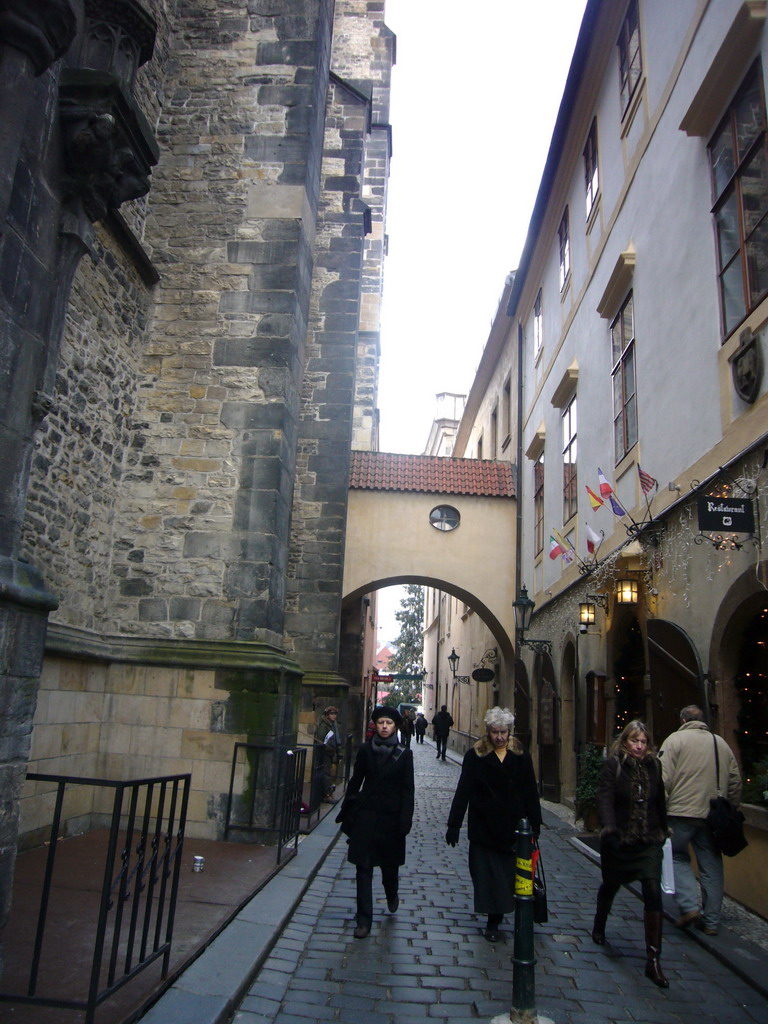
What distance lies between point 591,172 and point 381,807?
11641 millimetres

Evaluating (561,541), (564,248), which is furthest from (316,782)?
(564,248)

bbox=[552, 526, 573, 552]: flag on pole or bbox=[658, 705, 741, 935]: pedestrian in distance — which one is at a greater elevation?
bbox=[552, 526, 573, 552]: flag on pole

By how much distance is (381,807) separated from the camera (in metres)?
6.15

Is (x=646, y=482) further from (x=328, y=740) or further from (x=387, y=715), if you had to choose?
(x=328, y=740)

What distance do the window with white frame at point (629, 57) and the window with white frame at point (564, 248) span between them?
12.5 feet

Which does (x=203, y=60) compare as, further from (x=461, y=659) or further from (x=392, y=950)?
(x=461, y=659)

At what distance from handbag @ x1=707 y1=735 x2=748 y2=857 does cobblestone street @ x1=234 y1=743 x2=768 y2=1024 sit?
28.2 inches

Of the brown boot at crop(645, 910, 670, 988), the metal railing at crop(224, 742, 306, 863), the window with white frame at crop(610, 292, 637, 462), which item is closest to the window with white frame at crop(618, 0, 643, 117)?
the window with white frame at crop(610, 292, 637, 462)

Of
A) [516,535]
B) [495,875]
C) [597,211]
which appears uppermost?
[597,211]

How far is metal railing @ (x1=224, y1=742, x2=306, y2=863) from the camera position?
8.03 meters

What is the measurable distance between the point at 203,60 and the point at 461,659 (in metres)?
23.7

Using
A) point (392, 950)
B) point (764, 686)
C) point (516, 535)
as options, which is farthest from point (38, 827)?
point (516, 535)

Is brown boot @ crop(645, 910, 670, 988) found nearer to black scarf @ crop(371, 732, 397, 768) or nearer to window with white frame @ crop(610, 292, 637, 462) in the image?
black scarf @ crop(371, 732, 397, 768)

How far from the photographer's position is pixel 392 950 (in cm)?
541
